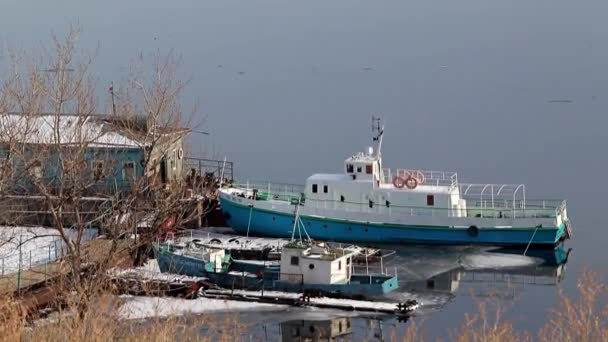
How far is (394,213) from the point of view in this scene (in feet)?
105

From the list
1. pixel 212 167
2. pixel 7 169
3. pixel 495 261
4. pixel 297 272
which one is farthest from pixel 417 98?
pixel 7 169

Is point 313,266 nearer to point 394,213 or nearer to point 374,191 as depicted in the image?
point 394,213

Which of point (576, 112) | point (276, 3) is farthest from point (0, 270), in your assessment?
point (276, 3)

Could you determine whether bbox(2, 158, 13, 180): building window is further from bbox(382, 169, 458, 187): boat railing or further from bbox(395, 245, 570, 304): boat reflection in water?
bbox(382, 169, 458, 187): boat railing

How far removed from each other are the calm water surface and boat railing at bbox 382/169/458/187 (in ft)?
7.16

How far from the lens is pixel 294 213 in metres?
32.4

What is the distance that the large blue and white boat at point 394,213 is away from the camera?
3112 cm

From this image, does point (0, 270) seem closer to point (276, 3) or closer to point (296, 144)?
point (296, 144)

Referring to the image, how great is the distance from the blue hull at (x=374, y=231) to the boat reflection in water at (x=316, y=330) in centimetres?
976

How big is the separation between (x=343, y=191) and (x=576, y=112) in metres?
21.3

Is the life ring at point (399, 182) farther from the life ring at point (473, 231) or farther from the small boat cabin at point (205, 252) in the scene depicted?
the small boat cabin at point (205, 252)

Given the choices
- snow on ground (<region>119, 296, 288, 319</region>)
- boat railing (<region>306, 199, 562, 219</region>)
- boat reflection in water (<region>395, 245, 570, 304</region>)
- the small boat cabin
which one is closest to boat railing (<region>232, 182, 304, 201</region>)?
boat railing (<region>306, 199, 562, 219</region>)

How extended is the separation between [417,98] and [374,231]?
2290 cm

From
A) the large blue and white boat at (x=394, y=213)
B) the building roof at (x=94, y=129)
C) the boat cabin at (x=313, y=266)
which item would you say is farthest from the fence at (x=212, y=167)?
the boat cabin at (x=313, y=266)
